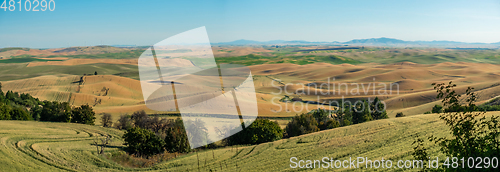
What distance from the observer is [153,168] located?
57.3ft

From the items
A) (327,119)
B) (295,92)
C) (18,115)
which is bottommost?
(295,92)

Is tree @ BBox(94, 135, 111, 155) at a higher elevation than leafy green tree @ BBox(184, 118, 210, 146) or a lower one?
lower

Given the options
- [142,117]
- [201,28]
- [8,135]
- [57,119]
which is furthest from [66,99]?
[201,28]

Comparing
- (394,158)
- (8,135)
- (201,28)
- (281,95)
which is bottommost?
(281,95)

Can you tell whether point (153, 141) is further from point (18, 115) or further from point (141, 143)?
point (18, 115)

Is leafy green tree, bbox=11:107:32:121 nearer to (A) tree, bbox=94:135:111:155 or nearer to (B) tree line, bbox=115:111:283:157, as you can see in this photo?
(A) tree, bbox=94:135:111:155

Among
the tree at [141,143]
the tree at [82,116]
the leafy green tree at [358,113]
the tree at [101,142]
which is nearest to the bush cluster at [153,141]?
the tree at [141,143]

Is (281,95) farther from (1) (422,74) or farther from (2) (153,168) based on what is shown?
(1) (422,74)

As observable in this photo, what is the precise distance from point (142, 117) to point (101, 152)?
634 inches

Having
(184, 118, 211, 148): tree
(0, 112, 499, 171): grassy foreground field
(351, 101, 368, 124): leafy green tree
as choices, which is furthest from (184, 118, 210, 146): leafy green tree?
(351, 101, 368, 124): leafy green tree

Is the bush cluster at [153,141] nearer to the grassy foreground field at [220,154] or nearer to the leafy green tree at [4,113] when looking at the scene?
the grassy foreground field at [220,154]

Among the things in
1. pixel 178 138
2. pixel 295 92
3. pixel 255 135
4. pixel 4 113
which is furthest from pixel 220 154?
pixel 295 92

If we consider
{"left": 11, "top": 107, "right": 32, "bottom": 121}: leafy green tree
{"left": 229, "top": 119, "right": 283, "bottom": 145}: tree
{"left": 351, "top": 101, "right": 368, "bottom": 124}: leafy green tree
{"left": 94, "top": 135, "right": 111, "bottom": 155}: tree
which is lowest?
{"left": 351, "top": 101, "right": 368, "bottom": 124}: leafy green tree

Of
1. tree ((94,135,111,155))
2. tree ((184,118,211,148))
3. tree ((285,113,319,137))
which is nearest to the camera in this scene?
tree ((184,118,211,148))
